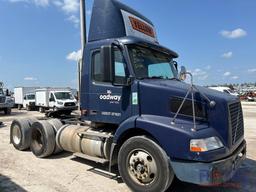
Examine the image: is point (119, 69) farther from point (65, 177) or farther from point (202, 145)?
point (65, 177)

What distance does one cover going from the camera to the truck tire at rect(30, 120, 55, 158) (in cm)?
710

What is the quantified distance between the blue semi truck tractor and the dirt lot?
1.16ft

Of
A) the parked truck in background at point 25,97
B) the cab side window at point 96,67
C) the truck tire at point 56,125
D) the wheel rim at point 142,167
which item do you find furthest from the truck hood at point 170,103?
the parked truck in background at point 25,97

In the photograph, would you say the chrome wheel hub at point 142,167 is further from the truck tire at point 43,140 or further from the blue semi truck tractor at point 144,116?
the truck tire at point 43,140

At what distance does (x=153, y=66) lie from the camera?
18.4 feet

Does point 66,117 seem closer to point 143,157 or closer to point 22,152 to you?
point 22,152

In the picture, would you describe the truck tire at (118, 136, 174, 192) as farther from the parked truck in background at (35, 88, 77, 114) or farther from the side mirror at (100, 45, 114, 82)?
the parked truck in background at (35, 88, 77, 114)

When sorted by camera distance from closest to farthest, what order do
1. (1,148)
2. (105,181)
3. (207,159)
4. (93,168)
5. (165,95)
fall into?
(207,159) < (165,95) < (105,181) < (93,168) < (1,148)

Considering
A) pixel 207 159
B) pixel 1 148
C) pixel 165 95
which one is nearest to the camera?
pixel 207 159

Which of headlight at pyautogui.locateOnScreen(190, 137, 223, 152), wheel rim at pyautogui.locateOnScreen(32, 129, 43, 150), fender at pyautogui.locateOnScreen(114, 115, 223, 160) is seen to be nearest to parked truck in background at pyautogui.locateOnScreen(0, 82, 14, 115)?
wheel rim at pyautogui.locateOnScreen(32, 129, 43, 150)

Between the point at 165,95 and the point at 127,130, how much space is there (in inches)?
37.5

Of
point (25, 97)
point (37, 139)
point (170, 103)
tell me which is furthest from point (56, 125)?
point (25, 97)

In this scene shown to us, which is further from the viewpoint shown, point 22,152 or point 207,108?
point 22,152

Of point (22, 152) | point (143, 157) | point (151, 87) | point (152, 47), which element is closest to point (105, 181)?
point (143, 157)
